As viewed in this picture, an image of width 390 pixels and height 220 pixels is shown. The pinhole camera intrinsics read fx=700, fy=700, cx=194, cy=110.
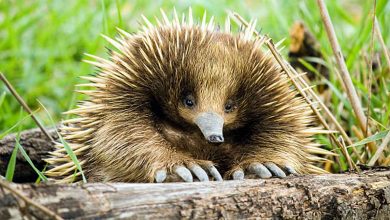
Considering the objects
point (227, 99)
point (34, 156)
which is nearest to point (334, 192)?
point (227, 99)

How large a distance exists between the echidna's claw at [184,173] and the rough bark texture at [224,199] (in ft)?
0.74

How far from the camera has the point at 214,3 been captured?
492 centimetres

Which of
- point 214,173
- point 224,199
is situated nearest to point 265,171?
point 214,173

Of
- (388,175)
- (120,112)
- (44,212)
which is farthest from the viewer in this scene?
(120,112)

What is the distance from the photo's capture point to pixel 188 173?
2225 millimetres

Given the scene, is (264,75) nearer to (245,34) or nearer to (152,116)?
(245,34)

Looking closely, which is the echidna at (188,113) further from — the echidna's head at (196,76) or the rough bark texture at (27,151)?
the rough bark texture at (27,151)

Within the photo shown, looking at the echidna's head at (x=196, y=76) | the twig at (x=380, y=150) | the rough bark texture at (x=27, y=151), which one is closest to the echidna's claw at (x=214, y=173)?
the echidna's head at (x=196, y=76)

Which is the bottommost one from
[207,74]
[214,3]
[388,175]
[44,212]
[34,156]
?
[34,156]

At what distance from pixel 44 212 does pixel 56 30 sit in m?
3.16

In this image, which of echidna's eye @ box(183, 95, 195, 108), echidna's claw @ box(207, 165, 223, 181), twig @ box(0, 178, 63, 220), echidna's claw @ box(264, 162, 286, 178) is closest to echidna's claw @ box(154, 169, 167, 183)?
echidna's claw @ box(207, 165, 223, 181)

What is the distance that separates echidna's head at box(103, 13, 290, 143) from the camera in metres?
2.38

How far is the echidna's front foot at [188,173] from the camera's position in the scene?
87.5 inches

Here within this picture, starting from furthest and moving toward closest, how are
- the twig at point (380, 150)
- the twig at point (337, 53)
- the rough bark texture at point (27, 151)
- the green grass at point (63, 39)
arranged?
the green grass at point (63, 39)
the rough bark texture at point (27, 151)
the twig at point (337, 53)
the twig at point (380, 150)
